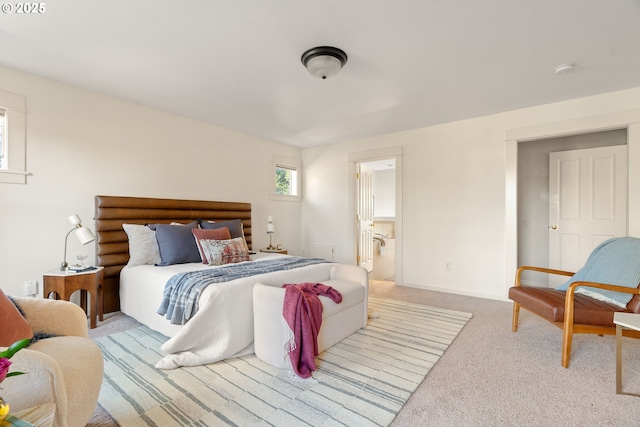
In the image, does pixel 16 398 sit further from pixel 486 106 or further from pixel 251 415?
pixel 486 106

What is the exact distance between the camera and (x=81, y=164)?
3.06 meters

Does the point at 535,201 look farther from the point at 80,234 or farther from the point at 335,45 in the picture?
the point at 80,234

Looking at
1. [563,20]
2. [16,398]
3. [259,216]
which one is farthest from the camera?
[259,216]

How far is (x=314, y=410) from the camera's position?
161 centimetres

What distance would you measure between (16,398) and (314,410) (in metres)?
1.29

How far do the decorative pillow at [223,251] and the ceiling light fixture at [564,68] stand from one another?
3.61 m

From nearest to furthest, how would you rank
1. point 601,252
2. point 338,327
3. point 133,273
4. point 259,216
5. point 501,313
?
point 338,327 < point 601,252 < point 133,273 < point 501,313 < point 259,216

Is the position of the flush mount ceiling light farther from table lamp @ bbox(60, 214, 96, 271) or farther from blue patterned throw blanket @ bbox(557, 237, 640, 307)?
blue patterned throw blanket @ bbox(557, 237, 640, 307)

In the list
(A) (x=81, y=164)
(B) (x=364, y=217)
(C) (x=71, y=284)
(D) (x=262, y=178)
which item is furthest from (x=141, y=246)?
(B) (x=364, y=217)

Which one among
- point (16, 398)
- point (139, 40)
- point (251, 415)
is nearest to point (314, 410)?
point (251, 415)

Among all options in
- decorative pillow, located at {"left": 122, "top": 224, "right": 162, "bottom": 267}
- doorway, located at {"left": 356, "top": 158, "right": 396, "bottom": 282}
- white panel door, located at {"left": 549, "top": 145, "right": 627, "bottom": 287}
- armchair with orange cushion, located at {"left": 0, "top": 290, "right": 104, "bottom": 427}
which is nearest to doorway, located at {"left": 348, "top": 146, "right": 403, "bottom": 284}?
doorway, located at {"left": 356, "top": 158, "right": 396, "bottom": 282}

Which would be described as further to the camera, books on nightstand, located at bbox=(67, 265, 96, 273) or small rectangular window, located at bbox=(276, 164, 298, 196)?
small rectangular window, located at bbox=(276, 164, 298, 196)

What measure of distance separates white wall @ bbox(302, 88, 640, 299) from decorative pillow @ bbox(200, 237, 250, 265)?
8.62ft

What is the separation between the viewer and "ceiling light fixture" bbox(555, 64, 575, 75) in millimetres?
2575
